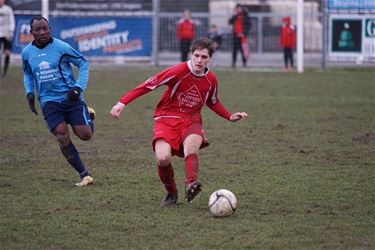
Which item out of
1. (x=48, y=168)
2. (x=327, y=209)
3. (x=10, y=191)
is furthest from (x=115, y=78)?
(x=327, y=209)

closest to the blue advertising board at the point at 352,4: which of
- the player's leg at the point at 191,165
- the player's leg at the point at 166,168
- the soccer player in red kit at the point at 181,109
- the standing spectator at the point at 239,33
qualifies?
the standing spectator at the point at 239,33

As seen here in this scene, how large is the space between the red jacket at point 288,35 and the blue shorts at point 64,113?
1470cm

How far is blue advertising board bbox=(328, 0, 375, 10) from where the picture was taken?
70.7ft

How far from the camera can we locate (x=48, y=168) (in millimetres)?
9188

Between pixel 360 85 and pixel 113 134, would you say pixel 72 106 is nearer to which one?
pixel 113 134

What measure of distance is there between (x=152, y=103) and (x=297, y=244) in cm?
1051

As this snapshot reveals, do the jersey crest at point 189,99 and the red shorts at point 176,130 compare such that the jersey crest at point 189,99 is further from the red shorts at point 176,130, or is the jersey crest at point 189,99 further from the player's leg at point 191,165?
the player's leg at point 191,165

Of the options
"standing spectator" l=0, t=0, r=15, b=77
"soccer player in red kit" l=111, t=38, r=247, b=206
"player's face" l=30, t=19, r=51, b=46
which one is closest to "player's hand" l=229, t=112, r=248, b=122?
"soccer player in red kit" l=111, t=38, r=247, b=206

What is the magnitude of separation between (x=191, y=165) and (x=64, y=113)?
6.30ft

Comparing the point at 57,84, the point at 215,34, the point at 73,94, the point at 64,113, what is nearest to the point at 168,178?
the point at 73,94

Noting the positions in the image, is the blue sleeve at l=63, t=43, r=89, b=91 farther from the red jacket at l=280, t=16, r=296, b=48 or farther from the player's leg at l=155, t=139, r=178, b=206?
the red jacket at l=280, t=16, r=296, b=48

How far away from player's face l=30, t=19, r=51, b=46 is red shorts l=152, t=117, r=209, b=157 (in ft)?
5.43

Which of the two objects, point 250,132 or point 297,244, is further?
point 250,132

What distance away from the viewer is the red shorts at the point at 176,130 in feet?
23.4
